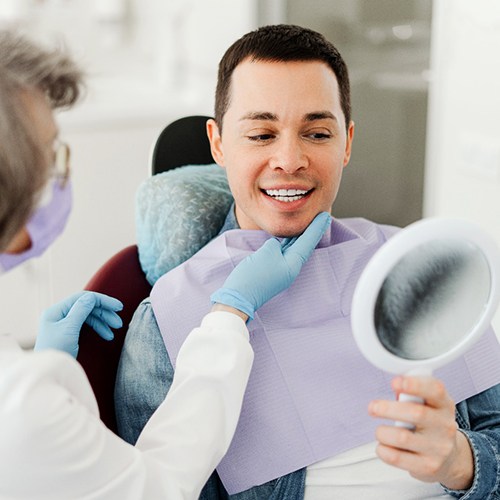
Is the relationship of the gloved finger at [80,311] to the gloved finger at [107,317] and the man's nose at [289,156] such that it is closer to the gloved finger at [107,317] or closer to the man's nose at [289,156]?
the gloved finger at [107,317]

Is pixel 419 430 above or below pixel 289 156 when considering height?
below

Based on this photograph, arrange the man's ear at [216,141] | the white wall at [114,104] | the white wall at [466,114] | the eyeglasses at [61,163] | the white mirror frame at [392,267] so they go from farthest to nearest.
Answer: the white wall at [114,104], the white wall at [466,114], the man's ear at [216,141], the eyeglasses at [61,163], the white mirror frame at [392,267]

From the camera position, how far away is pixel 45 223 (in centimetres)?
99

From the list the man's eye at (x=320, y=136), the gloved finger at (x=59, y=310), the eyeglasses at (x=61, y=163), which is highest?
the eyeglasses at (x=61, y=163)

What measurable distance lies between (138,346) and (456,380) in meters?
0.52

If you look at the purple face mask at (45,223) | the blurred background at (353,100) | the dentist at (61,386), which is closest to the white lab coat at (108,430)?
the dentist at (61,386)

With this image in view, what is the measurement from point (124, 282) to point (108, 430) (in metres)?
0.58

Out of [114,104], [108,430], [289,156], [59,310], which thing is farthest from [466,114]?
[108,430]

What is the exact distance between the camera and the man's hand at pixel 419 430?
0.91 metres

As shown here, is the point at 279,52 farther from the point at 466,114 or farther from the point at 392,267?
the point at 466,114

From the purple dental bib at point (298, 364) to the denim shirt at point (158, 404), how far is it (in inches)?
0.8

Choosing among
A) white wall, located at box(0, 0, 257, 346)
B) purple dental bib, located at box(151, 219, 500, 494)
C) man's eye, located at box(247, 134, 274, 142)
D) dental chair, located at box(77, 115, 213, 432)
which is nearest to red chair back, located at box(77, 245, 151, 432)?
dental chair, located at box(77, 115, 213, 432)

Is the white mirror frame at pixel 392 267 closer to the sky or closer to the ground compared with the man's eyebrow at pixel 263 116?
closer to the ground

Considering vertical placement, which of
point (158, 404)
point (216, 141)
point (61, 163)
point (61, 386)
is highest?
point (61, 163)
